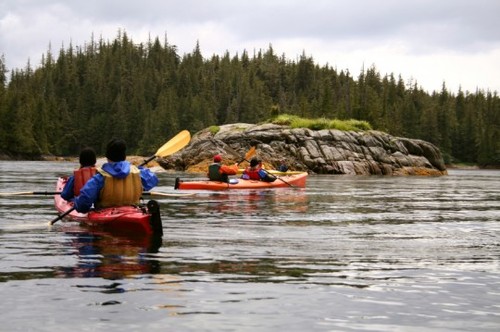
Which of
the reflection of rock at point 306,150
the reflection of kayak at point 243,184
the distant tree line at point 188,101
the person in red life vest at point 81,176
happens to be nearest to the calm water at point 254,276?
the person in red life vest at point 81,176

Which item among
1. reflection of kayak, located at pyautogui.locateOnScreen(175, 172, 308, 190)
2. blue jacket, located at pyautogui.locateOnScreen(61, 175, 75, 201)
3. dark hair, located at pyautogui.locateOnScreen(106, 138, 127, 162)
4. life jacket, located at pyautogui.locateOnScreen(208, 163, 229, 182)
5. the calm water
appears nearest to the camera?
the calm water

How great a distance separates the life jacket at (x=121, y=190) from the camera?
12766 mm

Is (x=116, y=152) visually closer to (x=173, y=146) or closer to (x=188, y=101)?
(x=173, y=146)

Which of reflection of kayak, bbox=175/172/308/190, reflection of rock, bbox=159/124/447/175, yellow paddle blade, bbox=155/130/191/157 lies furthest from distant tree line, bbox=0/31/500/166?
yellow paddle blade, bbox=155/130/191/157

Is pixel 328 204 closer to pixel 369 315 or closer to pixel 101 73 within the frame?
pixel 369 315

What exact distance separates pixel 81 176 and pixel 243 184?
52.2ft

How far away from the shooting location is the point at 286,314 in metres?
6.94

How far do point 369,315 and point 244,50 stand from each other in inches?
7308

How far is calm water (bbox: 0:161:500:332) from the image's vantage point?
6711 mm

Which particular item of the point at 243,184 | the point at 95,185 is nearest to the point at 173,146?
the point at 95,185

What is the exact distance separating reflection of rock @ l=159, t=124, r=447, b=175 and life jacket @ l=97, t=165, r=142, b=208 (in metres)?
41.6

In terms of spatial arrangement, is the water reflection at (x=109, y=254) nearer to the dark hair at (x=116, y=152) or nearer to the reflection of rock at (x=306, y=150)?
the dark hair at (x=116, y=152)

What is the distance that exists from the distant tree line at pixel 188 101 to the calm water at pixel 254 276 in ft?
263

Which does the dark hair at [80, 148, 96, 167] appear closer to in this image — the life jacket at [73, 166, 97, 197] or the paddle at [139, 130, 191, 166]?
the life jacket at [73, 166, 97, 197]
